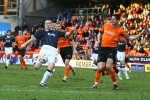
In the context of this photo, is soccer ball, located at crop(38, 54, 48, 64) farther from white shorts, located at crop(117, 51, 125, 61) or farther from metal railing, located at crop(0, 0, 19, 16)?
metal railing, located at crop(0, 0, 19, 16)

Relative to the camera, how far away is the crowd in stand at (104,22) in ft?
113

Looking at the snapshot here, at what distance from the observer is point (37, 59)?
637 inches

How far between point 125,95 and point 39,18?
4003 cm

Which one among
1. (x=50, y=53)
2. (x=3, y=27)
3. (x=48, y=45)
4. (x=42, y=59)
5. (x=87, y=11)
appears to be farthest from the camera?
(x=3, y=27)

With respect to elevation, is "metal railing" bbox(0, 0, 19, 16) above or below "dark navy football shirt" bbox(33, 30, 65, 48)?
above

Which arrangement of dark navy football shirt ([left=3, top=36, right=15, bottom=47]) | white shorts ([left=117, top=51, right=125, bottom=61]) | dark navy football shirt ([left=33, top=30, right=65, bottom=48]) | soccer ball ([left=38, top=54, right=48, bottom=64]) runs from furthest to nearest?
dark navy football shirt ([left=3, top=36, right=15, bottom=47]) → white shorts ([left=117, top=51, right=125, bottom=61]) → dark navy football shirt ([left=33, top=30, right=65, bottom=48]) → soccer ball ([left=38, top=54, right=48, bottom=64])

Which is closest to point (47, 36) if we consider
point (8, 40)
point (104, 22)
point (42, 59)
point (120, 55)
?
point (42, 59)

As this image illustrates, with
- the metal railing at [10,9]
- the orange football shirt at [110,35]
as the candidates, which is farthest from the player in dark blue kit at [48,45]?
the metal railing at [10,9]

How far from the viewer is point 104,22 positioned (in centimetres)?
4112

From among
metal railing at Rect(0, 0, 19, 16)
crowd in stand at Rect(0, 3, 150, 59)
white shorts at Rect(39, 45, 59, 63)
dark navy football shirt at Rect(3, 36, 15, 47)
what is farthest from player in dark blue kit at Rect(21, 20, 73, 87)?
metal railing at Rect(0, 0, 19, 16)

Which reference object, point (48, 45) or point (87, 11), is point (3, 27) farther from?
point (48, 45)

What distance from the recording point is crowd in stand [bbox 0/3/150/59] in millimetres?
34406

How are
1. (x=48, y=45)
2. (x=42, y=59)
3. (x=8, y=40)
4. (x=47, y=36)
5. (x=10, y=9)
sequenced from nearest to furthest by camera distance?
(x=42, y=59), (x=48, y=45), (x=47, y=36), (x=8, y=40), (x=10, y=9)

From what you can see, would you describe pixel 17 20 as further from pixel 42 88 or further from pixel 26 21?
pixel 42 88
